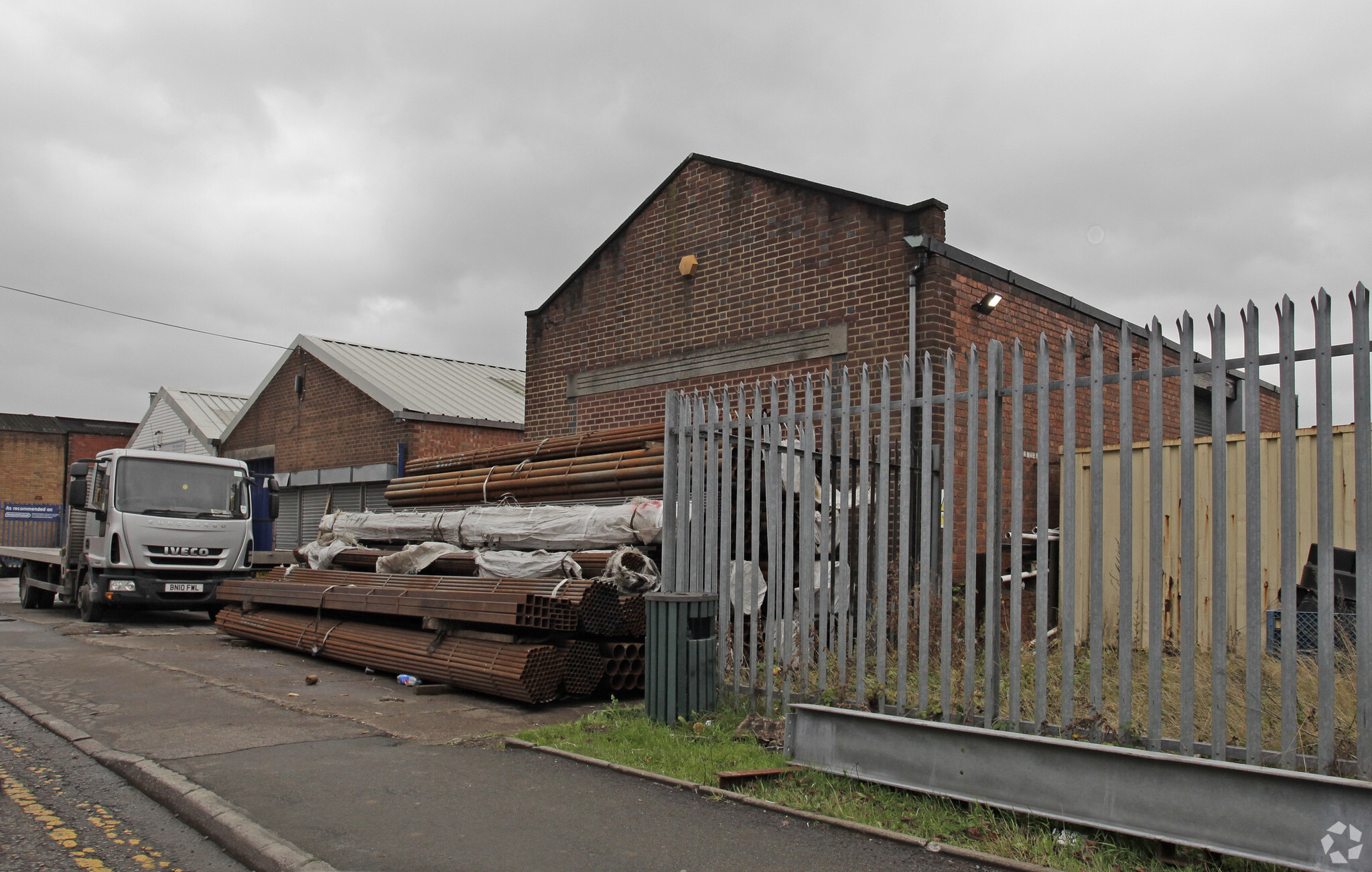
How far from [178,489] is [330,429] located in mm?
6882

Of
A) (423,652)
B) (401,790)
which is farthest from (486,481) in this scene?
(401,790)

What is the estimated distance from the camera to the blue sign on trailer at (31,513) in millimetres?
23703

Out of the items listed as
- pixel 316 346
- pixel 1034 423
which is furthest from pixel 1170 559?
pixel 316 346

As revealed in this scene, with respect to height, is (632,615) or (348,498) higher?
(348,498)

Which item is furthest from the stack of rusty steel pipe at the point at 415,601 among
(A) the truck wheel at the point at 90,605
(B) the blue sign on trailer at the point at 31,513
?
(B) the blue sign on trailer at the point at 31,513

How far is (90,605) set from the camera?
14.7m

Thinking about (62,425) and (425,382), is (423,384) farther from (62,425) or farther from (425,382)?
(62,425)

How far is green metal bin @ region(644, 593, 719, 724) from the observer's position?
651cm

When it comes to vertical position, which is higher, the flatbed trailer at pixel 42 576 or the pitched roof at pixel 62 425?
the pitched roof at pixel 62 425

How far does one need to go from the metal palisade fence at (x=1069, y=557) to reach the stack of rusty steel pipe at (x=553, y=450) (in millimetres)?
1632

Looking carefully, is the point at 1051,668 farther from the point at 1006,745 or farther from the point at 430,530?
the point at 430,530

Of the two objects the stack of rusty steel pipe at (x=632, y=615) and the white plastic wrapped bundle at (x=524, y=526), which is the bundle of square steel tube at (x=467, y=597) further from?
the white plastic wrapped bundle at (x=524, y=526)

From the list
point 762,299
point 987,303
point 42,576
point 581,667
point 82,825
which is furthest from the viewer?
point 42,576

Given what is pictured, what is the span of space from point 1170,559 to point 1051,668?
8.71 feet
